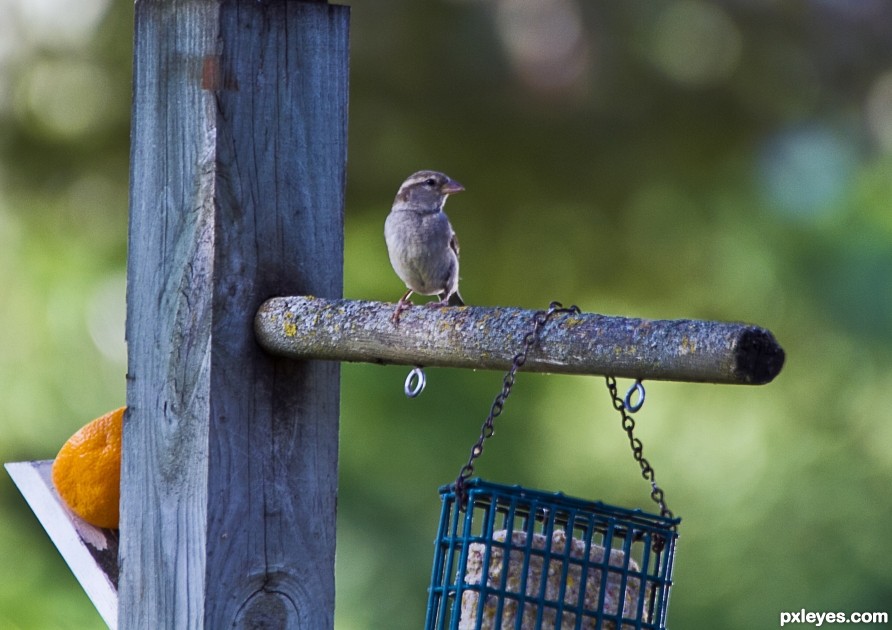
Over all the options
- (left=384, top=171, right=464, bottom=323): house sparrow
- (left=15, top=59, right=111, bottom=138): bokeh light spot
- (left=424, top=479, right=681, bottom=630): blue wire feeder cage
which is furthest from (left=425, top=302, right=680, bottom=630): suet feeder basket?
(left=15, top=59, right=111, bottom=138): bokeh light spot

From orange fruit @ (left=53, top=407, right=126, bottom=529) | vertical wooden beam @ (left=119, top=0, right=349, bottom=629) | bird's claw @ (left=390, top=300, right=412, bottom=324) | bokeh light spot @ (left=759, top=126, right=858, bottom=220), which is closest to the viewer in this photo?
bird's claw @ (left=390, top=300, right=412, bottom=324)

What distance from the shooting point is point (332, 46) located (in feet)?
6.19

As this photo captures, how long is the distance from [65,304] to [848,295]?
97.2 inches

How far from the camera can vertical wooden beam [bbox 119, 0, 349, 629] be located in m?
1.77

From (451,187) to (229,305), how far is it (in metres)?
1.27

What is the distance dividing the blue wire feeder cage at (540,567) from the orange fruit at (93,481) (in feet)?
1.84

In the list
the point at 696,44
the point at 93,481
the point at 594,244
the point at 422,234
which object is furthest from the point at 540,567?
the point at 696,44

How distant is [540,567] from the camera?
6.45ft

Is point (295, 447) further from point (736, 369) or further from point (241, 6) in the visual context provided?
point (736, 369)

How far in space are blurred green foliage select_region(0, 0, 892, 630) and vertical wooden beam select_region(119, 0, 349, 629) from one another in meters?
1.92

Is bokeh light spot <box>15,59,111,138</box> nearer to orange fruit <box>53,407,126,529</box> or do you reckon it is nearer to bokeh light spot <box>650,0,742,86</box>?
bokeh light spot <box>650,0,742,86</box>

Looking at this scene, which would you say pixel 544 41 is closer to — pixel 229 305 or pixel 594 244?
pixel 594 244

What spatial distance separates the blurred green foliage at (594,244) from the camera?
149 inches

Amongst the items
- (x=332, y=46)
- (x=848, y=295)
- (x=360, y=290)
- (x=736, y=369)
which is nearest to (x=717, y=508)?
(x=848, y=295)
